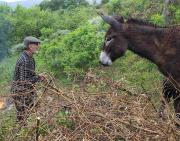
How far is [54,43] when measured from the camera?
655 inches

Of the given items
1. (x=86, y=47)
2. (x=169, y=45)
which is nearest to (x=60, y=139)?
(x=169, y=45)

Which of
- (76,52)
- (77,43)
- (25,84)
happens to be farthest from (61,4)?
(25,84)

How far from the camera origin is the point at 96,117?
21.1 ft

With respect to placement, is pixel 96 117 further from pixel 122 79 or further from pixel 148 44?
pixel 148 44

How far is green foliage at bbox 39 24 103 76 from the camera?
48.3ft

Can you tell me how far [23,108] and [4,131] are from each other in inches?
21.1

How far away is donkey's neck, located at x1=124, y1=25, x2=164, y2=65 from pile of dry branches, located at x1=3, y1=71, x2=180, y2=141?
2.06m

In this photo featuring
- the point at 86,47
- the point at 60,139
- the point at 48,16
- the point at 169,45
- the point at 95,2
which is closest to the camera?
the point at 60,139

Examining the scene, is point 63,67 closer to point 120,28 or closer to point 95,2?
point 120,28

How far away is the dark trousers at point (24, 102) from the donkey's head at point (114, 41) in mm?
2321

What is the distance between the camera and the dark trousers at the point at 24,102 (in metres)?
7.06

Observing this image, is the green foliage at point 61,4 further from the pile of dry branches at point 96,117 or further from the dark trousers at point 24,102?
the pile of dry branches at point 96,117

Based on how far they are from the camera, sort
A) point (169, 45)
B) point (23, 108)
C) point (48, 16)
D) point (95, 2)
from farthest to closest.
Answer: point (95, 2)
point (48, 16)
point (169, 45)
point (23, 108)

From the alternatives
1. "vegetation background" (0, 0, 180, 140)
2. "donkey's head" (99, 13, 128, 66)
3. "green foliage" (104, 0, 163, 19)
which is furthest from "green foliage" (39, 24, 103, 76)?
"donkey's head" (99, 13, 128, 66)
